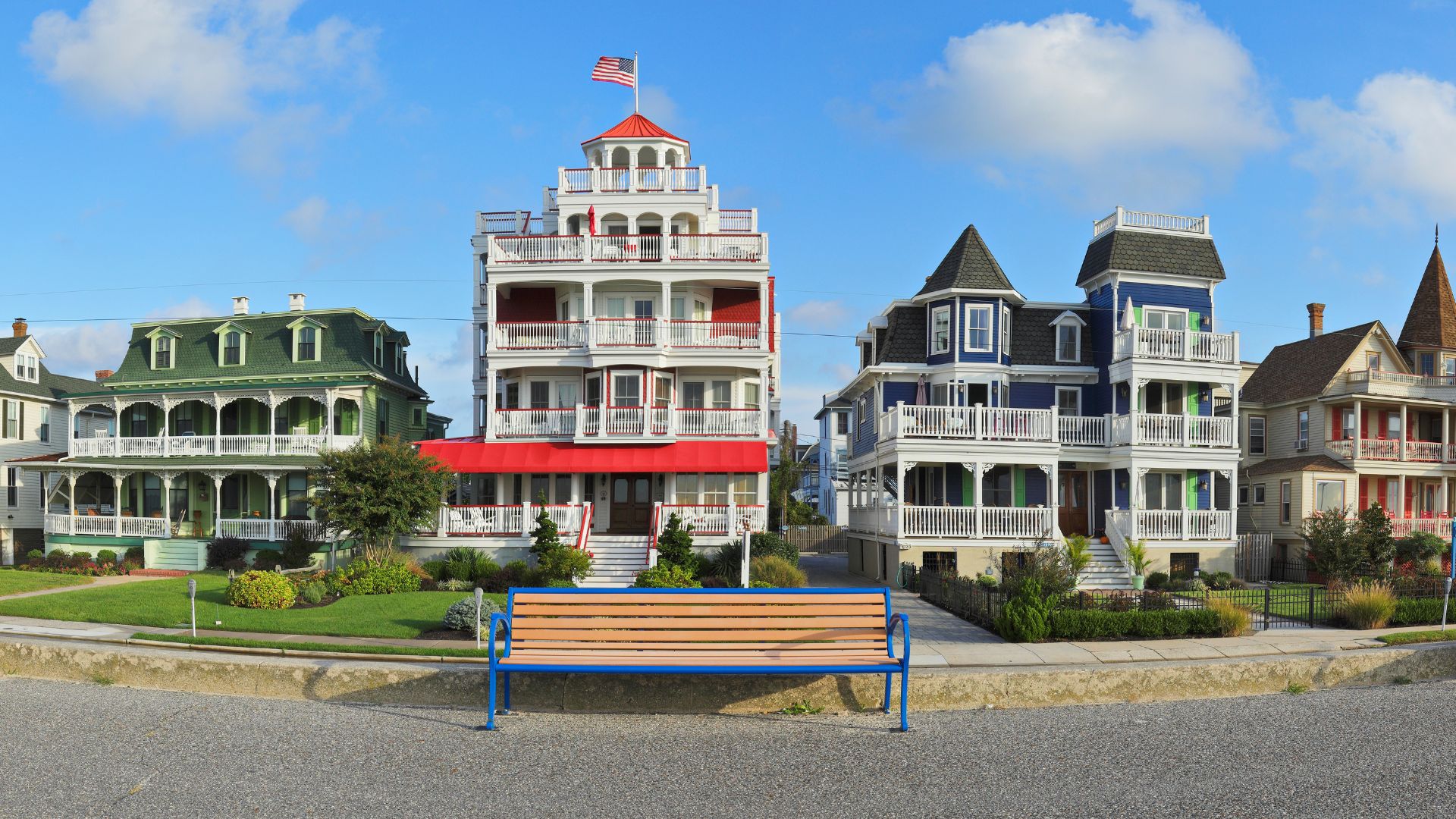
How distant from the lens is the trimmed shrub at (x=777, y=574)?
24.0m

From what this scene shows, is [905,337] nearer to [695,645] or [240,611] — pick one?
[240,611]

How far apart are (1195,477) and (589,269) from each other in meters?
20.7

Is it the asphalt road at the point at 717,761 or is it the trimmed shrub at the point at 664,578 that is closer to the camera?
the asphalt road at the point at 717,761

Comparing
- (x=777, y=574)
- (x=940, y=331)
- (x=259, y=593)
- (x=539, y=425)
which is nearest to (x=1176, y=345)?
(x=940, y=331)

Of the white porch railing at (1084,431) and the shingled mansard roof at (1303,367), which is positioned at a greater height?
the shingled mansard roof at (1303,367)

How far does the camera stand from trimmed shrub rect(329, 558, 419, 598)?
78.6 ft

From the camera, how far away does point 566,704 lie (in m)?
11.2

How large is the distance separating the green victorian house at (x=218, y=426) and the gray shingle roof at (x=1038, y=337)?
21.8 meters

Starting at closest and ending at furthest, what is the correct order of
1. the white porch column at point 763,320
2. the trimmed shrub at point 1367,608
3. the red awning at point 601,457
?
the trimmed shrub at point 1367,608 < the red awning at point 601,457 < the white porch column at point 763,320

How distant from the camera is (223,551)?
3341cm

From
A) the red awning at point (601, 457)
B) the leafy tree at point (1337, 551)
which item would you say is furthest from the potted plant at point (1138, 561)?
the red awning at point (601, 457)

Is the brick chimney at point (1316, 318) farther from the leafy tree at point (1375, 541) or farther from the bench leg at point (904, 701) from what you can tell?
the bench leg at point (904, 701)

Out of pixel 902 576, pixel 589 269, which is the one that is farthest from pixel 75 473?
pixel 902 576

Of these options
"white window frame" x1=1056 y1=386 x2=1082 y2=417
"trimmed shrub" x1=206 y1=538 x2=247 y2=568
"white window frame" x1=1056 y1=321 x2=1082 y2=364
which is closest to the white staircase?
"trimmed shrub" x1=206 y1=538 x2=247 y2=568
